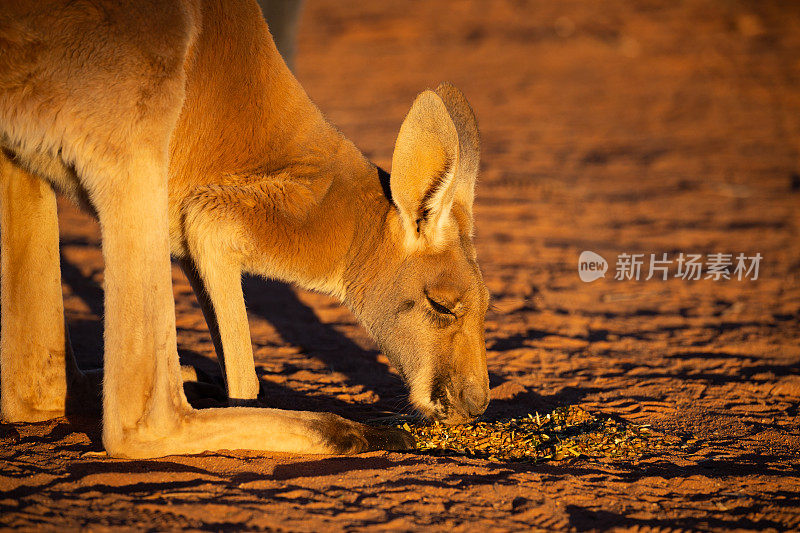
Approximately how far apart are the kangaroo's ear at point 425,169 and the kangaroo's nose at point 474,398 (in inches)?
24.5

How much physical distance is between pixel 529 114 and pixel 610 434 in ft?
30.5

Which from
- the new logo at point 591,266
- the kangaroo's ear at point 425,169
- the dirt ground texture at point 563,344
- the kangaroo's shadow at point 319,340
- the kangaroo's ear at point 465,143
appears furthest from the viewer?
the new logo at point 591,266

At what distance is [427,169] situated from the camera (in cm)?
322

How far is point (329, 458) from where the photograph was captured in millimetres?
3184

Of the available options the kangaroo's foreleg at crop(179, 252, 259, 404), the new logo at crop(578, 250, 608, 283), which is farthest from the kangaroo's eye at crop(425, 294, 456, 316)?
the new logo at crop(578, 250, 608, 283)

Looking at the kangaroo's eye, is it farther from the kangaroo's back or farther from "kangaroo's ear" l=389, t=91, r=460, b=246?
the kangaroo's back

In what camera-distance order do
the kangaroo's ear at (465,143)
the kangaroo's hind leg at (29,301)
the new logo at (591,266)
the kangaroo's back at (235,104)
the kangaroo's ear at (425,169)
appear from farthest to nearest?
1. the new logo at (591,266)
2. the kangaroo's ear at (465,143)
3. the kangaroo's hind leg at (29,301)
4. the kangaroo's back at (235,104)
5. the kangaroo's ear at (425,169)

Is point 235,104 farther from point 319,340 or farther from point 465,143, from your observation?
point 319,340

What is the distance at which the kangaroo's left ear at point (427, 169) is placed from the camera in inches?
123

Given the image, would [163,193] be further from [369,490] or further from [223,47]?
[369,490]

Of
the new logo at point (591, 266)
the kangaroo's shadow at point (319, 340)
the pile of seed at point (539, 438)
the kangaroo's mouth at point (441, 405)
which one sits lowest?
the pile of seed at point (539, 438)

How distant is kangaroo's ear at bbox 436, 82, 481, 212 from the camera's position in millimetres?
3572

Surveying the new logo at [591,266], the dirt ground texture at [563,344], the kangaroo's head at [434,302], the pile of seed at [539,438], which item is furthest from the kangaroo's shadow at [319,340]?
the new logo at [591,266]

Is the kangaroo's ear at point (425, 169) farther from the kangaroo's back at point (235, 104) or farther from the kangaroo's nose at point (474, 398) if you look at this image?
the kangaroo's nose at point (474, 398)
